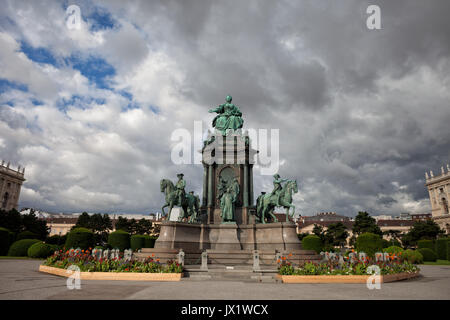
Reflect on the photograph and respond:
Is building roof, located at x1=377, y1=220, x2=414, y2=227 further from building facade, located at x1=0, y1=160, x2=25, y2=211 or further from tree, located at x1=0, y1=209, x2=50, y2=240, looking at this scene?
building facade, located at x1=0, y1=160, x2=25, y2=211

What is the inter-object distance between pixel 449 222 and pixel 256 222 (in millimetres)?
97932

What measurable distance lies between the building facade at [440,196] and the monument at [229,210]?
9734 cm

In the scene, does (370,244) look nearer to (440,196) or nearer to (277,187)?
(277,187)

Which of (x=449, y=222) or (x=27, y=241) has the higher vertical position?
(x=449, y=222)

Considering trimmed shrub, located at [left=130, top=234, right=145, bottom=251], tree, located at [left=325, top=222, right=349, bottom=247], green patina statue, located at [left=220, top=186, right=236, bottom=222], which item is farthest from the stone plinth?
tree, located at [left=325, top=222, right=349, bottom=247]

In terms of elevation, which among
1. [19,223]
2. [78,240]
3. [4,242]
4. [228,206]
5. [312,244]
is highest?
[228,206]

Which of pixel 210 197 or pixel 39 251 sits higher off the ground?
pixel 210 197

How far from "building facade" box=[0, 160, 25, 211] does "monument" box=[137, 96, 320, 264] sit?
98538 mm

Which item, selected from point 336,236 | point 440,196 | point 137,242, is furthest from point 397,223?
point 137,242

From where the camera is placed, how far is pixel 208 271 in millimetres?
16906

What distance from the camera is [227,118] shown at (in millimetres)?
32250

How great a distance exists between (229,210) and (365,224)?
218 feet
